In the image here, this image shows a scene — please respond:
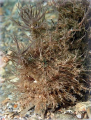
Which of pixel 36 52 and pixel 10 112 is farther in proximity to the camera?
pixel 10 112

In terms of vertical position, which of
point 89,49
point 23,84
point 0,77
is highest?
point 89,49

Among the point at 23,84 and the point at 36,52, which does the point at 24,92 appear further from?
the point at 36,52

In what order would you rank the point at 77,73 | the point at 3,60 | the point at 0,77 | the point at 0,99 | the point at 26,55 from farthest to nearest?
the point at 3,60 < the point at 0,77 < the point at 0,99 < the point at 77,73 < the point at 26,55

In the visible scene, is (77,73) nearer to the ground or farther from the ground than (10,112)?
farther from the ground

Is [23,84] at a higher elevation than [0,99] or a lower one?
higher

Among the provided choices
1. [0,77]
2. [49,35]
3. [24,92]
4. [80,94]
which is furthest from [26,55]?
[0,77]

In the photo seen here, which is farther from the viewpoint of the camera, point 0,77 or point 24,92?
point 0,77

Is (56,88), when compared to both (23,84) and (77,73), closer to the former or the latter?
(77,73)

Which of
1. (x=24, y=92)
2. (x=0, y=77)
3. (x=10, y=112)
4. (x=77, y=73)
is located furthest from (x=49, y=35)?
(x=0, y=77)

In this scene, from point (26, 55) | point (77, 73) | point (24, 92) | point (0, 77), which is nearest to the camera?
point (26, 55)
